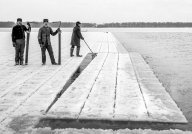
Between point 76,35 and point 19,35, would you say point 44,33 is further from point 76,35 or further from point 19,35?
point 76,35

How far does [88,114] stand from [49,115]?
25.6 inches

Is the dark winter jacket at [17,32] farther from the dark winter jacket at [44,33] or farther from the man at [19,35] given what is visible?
the dark winter jacket at [44,33]

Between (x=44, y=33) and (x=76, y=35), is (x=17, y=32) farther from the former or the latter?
(x=76, y=35)

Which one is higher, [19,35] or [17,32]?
[17,32]

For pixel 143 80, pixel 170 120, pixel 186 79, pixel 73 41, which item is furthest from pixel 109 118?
pixel 73 41

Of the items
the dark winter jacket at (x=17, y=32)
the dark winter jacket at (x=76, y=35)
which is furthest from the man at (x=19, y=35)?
the dark winter jacket at (x=76, y=35)

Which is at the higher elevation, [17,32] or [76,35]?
[17,32]

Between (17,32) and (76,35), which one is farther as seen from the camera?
(76,35)

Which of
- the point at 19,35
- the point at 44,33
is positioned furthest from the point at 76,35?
the point at 19,35

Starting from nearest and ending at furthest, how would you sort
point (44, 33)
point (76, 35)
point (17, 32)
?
point (17, 32), point (44, 33), point (76, 35)

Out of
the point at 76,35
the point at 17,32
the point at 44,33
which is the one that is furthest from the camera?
the point at 76,35

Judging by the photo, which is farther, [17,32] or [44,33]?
[44,33]

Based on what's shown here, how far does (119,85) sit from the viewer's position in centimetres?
896

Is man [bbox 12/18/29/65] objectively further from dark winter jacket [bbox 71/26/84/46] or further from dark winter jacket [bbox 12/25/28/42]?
dark winter jacket [bbox 71/26/84/46]
